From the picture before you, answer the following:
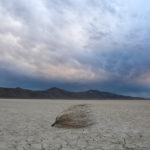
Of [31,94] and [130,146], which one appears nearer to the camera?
[130,146]

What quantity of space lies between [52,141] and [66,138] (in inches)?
18.9

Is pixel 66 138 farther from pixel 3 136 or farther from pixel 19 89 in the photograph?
pixel 19 89

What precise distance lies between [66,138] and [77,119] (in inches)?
88.2

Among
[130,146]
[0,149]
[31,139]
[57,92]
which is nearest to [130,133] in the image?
[130,146]

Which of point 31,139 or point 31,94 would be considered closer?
point 31,139

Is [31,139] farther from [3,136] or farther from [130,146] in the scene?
[130,146]

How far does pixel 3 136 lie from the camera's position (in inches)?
202

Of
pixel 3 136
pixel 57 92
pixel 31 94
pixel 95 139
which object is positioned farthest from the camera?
pixel 57 92

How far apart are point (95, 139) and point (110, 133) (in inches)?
32.9

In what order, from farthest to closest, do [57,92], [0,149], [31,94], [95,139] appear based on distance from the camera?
[57,92] → [31,94] → [95,139] → [0,149]

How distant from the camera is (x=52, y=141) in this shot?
4.56m

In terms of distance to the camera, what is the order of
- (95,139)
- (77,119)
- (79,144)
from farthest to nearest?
(77,119) < (95,139) < (79,144)

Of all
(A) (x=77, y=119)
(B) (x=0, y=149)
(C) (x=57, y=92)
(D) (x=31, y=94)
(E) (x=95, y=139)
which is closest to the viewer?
(B) (x=0, y=149)

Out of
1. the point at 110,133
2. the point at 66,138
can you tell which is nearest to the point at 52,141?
the point at 66,138
